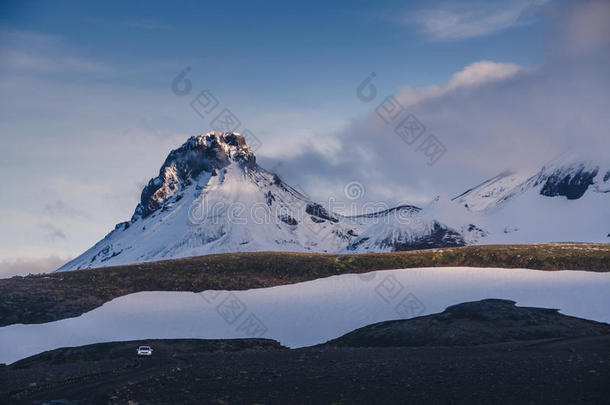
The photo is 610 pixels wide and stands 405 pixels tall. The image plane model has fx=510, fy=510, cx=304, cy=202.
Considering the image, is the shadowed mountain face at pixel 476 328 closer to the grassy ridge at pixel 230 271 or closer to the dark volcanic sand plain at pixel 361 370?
the dark volcanic sand plain at pixel 361 370

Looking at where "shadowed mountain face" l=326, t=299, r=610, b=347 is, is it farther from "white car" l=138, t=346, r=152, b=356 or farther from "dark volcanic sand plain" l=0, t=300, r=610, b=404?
"white car" l=138, t=346, r=152, b=356

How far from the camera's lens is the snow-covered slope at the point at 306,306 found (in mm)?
54312

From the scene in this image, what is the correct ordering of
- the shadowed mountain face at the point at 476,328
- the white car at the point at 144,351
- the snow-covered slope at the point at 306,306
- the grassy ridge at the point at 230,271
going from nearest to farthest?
the white car at the point at 144,351, the shadowed mountain face at the point at 476,328, the snow-covered slope at the point at 306,306, the grassy ridge at the point at 230,271

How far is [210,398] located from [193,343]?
2685cm

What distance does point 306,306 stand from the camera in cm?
6253

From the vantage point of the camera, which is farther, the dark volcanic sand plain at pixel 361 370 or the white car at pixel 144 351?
the white car at pixel 144 351

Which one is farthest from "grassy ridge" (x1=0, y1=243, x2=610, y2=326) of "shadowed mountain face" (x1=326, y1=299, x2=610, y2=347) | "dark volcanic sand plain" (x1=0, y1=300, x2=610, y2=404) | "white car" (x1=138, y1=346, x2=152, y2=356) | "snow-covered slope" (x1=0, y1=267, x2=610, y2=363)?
"shadowed mountain face" (x1=326, y1=299, x2=610, y2=347)

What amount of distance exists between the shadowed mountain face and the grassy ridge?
836 inches

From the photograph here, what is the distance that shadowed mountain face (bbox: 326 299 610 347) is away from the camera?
47.5m

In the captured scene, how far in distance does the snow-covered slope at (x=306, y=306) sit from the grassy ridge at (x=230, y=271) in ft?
9.98

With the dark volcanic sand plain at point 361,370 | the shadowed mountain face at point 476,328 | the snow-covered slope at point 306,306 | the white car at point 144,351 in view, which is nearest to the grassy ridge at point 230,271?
the snow-covered slope at point 306,306

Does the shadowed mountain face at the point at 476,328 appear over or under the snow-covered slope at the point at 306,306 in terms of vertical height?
under

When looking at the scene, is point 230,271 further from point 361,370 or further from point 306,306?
point 361,370

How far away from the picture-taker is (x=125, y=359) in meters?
45.7
